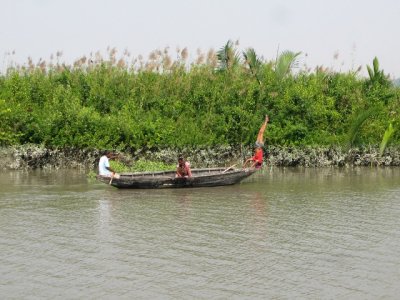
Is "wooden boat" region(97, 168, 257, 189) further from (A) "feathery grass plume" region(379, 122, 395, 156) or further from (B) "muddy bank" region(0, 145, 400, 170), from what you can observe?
(A) "feathery grass plume" region(379, 122, 395, 156)

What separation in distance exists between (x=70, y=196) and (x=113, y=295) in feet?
30.4

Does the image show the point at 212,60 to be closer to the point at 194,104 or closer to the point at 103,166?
the point at 194,104

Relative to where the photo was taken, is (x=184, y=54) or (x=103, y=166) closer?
(x=103, y=166)

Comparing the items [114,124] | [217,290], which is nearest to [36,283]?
[217,290]

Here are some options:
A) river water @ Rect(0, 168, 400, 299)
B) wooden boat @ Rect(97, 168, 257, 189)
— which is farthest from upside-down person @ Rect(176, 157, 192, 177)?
river water @ Rect(0, 168, 400, 299)

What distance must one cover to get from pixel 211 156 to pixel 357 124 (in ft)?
18.2

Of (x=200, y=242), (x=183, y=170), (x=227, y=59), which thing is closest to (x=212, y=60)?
(x=227, y=59)

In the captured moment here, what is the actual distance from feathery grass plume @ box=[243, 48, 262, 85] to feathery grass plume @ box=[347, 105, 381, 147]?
14.3ft

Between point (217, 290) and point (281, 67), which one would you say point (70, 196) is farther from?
point (281, 67)

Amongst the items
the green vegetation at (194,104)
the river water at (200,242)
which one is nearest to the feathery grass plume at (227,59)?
the green vegetation at (194,104)

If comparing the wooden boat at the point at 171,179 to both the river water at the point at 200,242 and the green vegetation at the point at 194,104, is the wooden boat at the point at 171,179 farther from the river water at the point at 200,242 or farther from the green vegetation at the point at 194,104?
the green vegetation at the point at 194,104

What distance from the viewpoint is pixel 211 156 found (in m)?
26.8

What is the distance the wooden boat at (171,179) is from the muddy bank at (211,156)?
5651 millimetres

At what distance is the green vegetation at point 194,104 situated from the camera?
86.9 feet
